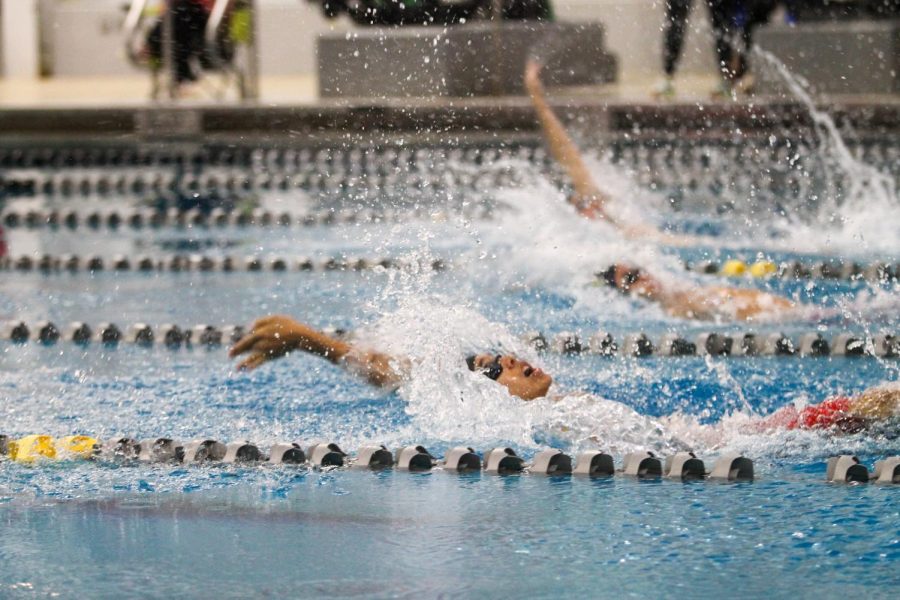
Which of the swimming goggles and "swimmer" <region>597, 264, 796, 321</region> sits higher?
the swimming goggles

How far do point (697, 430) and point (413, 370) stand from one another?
0.70 meters

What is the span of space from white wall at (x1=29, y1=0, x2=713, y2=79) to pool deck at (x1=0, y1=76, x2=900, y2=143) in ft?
8.25

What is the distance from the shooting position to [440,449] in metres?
3.21

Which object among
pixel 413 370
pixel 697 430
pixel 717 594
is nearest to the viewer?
pixel 717 594

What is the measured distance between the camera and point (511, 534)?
2561 mm

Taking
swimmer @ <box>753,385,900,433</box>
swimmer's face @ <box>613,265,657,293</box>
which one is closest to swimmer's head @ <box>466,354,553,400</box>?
swimmer @ <box>753,385,900,433</box>

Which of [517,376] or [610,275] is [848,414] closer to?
[517,376]

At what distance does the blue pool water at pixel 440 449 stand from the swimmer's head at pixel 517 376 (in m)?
0.03

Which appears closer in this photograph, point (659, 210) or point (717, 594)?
point (717, 594)

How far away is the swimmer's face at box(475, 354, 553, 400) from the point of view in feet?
A: 10.7

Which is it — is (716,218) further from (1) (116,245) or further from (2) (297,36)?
(2) (297,36)

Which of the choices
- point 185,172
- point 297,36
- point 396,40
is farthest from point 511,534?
point 297,36

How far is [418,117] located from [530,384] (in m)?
5.40

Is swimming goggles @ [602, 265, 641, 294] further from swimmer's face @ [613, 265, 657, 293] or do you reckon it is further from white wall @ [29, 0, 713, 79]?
white wall @ [29, 0, 713, 79]
